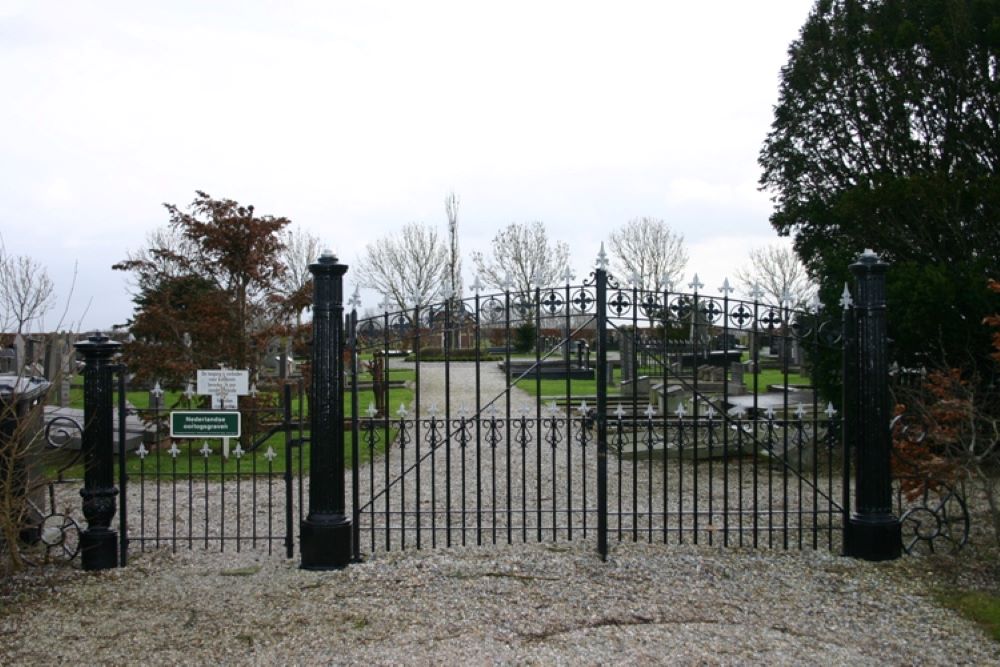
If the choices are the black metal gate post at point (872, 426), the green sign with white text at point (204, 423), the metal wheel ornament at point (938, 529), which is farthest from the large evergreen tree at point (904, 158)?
the green sign with white text at point (204, 423)

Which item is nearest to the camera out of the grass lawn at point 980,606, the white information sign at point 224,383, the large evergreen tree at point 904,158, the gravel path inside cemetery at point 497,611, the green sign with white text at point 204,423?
the gravel path inside cemetery at point 497,611

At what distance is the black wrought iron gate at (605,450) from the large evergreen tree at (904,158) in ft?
4.36

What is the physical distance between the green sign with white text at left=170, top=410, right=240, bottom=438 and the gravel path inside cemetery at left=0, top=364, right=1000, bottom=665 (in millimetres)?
1009

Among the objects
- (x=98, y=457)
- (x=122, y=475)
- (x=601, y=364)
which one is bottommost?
(x=122, y=475)

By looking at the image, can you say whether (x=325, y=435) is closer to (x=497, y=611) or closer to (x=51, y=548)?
(x=497, y=611)

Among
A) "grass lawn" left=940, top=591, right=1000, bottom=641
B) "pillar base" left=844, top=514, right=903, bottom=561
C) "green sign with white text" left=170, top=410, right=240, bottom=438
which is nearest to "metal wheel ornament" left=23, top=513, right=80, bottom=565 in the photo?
"green sign with white text" left=170, top=410, right=240, bottom=438

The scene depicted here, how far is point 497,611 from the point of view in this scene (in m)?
5.24

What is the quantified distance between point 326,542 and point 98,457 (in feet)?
6.04

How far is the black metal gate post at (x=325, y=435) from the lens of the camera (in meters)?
6.15

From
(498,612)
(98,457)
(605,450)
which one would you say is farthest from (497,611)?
(98,457)

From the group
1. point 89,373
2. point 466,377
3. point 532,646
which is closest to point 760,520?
point 532,646

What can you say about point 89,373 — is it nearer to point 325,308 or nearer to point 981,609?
point 325,308

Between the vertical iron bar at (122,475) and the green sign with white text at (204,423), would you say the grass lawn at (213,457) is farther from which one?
the vertical iron bar at (122,475)

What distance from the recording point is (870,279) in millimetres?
6293
